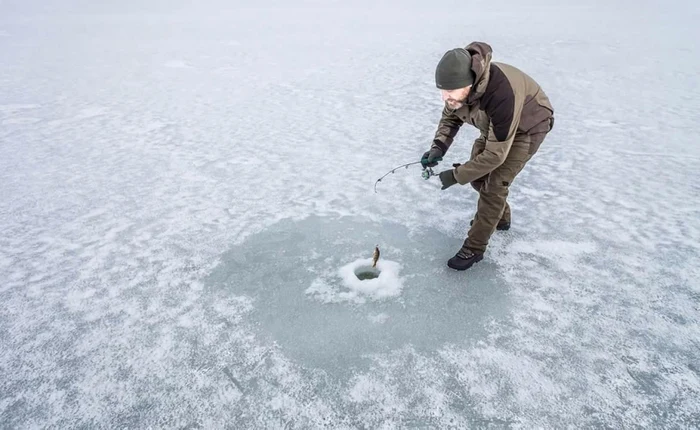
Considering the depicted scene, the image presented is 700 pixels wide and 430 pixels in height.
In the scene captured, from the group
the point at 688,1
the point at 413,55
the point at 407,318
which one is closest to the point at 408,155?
the point at 407,318

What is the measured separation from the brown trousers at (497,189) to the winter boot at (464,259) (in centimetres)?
4

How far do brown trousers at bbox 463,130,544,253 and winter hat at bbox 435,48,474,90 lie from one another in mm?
732

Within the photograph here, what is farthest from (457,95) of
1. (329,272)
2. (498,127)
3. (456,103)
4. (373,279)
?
(329,272)

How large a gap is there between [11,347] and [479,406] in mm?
2856

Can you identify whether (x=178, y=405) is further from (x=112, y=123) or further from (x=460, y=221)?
(x=112, y=123)

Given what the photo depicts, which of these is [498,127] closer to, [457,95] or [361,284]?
[457,95]

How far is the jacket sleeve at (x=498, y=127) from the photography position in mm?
2676

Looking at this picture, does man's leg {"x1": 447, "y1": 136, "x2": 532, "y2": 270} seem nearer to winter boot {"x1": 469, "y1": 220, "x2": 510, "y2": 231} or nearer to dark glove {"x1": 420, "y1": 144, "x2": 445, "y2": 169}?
dark glove {"x1": 420, "y1": 144, "x2": 445, "y2": 169}

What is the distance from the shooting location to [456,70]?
8.39 feet

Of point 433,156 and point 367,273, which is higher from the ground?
point 433,156

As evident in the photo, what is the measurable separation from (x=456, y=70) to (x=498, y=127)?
47cm

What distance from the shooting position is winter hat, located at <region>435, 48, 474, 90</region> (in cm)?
254

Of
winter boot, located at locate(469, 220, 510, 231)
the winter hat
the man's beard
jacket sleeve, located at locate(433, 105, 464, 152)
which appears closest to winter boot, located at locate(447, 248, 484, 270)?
winter boot, located at locate(469, 220, 510, 231)

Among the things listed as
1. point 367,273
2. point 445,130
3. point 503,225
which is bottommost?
point 367,273
